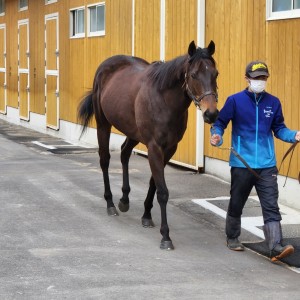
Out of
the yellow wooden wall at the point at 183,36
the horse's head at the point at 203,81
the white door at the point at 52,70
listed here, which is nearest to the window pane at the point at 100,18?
the white door at the point at 52,70

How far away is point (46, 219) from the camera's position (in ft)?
27.9

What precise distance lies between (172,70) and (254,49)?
9.73 ft

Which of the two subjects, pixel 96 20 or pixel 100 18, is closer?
pixel 100 18

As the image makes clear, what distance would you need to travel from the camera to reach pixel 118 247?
7293 mm

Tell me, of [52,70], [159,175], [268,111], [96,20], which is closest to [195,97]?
[268,111]

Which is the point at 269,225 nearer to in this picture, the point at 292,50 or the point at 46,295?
the point at 46,295

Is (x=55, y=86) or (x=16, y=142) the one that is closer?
(x=16, y=142)

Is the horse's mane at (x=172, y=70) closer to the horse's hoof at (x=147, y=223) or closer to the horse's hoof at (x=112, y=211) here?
the horse's hoof at (x=147, y=223)

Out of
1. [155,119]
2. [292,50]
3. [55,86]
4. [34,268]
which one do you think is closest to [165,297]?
[34,268]

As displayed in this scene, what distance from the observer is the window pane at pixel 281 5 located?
30.7 feet

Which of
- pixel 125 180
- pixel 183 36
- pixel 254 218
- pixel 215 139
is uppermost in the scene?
pixel 183 36

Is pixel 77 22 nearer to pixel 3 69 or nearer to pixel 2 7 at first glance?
pixel 3 69

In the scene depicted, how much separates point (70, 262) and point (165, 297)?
1.26 metres

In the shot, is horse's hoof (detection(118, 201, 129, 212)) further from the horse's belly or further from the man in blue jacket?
the man in blue jacket
